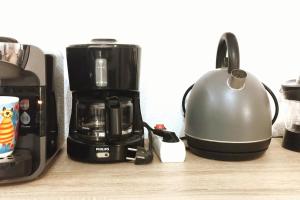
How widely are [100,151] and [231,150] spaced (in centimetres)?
29

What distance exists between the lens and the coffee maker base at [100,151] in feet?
2.37

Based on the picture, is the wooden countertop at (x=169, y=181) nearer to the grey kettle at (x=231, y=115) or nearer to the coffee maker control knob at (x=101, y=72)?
the grey kettle at (x=231, y=115)

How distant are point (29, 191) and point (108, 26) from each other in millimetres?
526

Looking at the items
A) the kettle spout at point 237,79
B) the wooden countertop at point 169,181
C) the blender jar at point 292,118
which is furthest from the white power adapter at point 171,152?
the blender jar at point 292,118

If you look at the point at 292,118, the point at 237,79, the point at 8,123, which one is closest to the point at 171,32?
the point at 237,79

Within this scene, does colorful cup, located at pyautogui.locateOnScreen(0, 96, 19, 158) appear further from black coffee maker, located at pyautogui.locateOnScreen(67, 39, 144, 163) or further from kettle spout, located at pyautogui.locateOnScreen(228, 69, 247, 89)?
kettle spout, located at pyautogui.locateOnScreen(228, 69, 247, 89)

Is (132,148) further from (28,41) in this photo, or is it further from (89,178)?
(28,41)

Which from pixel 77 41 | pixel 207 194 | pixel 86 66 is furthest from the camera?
pixel 77 41

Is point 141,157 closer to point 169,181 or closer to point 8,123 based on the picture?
point 169,181

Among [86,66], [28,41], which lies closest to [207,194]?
[86,66]

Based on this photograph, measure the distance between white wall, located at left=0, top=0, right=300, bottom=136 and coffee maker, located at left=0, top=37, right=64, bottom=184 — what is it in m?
0.23

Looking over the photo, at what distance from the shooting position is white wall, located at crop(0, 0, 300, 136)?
926 millimetres

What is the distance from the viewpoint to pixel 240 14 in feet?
3.24

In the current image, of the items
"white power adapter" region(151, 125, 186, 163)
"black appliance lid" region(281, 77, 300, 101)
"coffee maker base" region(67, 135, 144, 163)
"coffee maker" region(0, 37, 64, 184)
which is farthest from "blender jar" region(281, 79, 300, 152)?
"coffee maker" region(0, 37, 64, 184)
